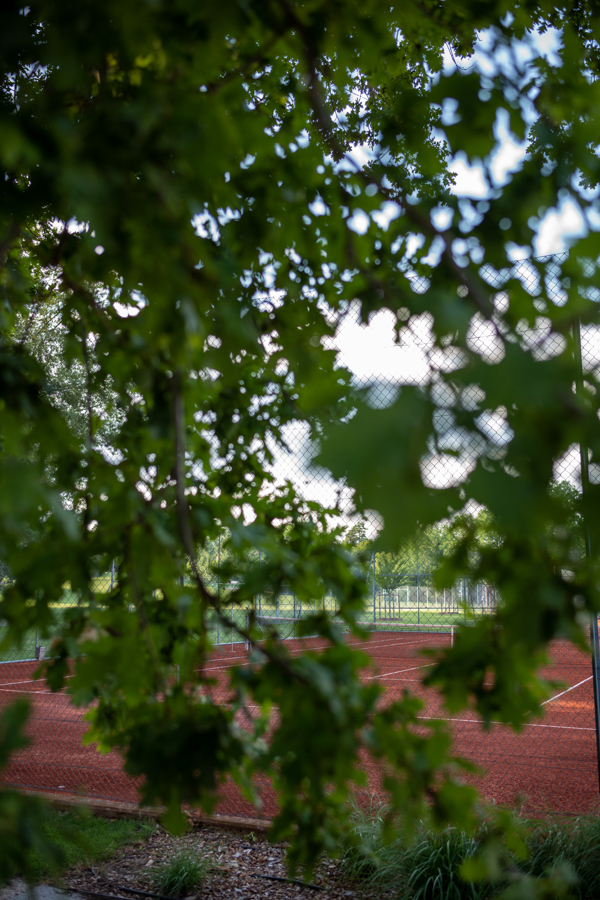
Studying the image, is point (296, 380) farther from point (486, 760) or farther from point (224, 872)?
point (486, 760)

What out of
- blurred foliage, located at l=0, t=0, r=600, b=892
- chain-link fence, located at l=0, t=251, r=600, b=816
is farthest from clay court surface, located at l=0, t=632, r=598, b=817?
blurred foliage, located at l=0, t=0, r=600, b=892

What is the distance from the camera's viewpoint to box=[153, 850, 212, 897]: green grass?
10.9 feet

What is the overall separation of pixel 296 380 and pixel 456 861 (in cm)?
290

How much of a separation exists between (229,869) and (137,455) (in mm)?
3078

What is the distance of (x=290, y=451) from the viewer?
1.80m

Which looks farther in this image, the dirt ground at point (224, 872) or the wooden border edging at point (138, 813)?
the wooden border edging at point (138, 813)

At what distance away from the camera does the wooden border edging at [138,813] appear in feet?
13.3

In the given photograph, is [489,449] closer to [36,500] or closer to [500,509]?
[500,509]

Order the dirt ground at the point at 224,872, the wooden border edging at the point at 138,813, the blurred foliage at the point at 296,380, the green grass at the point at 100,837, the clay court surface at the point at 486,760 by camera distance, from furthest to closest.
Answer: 1. the clay court surface at the point at 486,760
2. the wooden border edging at the point at 138,813
3. the green grass at the point at 100,837
4. the dirt ground at the point at 224,872
5. the blurred foliage at the point at 296,380

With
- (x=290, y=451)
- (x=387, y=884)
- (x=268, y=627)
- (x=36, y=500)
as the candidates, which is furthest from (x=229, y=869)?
(x=36, y=500)

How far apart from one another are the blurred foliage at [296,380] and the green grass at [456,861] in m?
2.16

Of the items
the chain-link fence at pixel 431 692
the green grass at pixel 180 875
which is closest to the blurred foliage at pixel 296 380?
the chain-link fence at pixel 431 692

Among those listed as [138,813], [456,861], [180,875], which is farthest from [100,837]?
[456,861]

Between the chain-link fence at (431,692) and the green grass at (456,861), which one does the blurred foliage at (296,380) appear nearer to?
the chain-link fence at (431,692)
